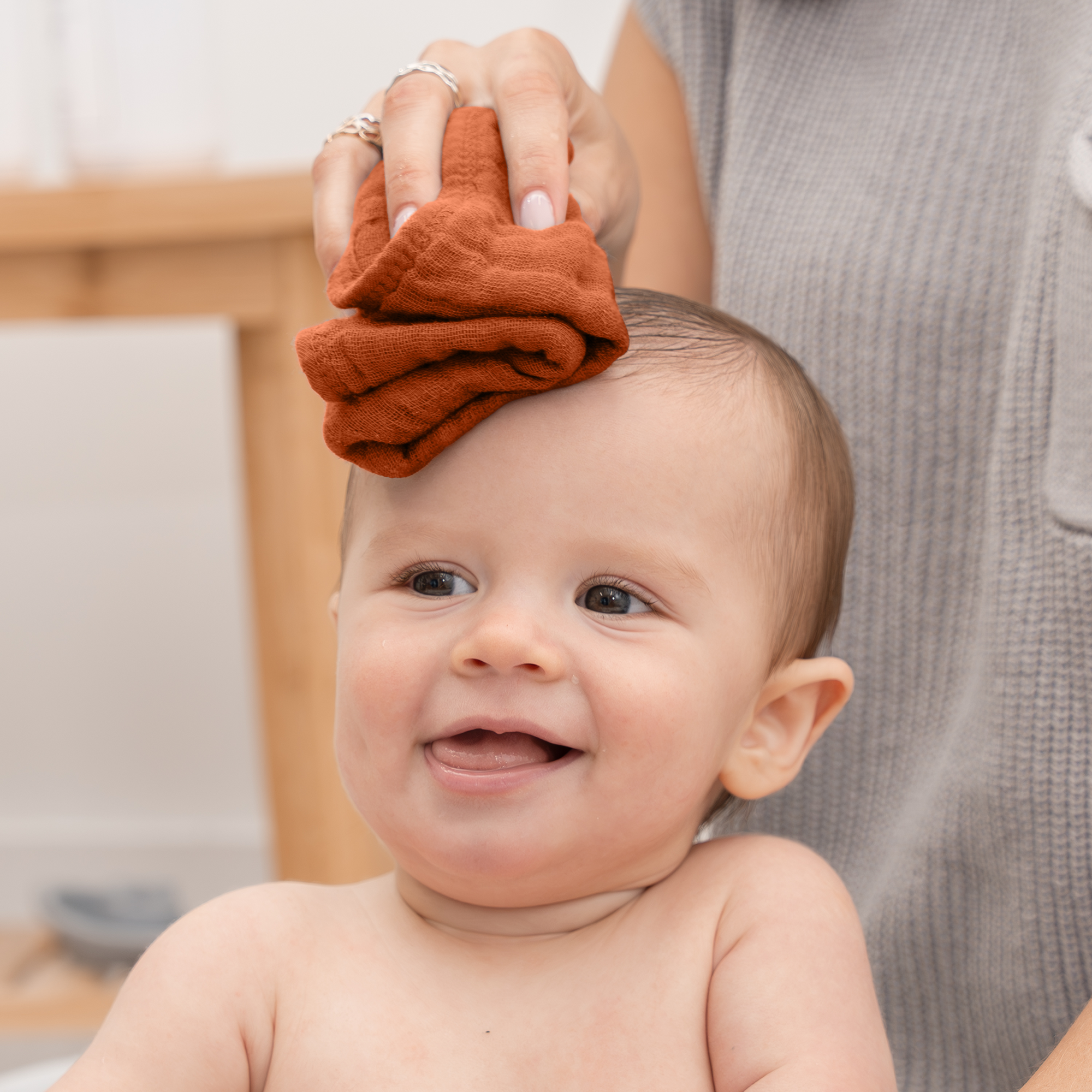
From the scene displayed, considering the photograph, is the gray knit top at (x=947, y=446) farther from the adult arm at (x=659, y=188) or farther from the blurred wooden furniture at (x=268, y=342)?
the blurred wooden furniture at (x=268, y=342)

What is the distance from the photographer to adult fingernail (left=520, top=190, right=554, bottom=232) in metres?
0.54

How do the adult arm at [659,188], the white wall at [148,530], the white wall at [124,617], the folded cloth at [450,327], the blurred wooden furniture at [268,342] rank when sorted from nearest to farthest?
the folded cloth at [450,327], the adult arm at [659,188], the blurred wooden furniture at [268,342], the white wall at [148,530], the white wall at [124,617]

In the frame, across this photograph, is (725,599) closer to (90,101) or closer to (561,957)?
(561,957)

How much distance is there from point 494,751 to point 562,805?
0.04 m

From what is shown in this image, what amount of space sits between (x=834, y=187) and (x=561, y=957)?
49 cm

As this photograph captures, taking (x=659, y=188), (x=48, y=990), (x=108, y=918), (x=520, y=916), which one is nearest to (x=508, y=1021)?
(x=520, y=916)

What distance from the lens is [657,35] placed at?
0.87m

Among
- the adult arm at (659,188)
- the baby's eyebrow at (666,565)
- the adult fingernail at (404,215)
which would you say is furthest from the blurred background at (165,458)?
the baby's eyebrow at (666,565)

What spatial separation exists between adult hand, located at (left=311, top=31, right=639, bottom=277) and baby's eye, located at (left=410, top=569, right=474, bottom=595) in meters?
0.16

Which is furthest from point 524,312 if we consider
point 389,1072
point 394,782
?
point 389,1072

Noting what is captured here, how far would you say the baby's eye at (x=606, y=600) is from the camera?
54 cm

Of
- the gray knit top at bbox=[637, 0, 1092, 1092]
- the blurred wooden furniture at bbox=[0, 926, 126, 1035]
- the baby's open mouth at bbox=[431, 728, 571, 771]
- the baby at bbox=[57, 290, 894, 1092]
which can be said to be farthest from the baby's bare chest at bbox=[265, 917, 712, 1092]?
the blurred wooden furniture at bbox=[0, 926, 126, 1035]

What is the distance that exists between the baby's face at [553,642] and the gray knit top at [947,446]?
17 cm

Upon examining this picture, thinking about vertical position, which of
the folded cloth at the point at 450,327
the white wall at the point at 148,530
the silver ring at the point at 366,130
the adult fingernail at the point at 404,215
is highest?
the silver ring at the point at 366,130
